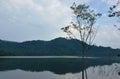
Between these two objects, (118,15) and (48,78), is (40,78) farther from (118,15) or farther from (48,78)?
(118,15)

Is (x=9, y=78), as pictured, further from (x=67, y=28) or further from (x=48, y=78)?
(x=67, y=28)

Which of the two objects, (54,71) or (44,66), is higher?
(44,66)

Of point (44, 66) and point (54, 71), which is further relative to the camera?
point (44, 66)

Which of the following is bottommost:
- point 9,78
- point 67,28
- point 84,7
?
point 9,78

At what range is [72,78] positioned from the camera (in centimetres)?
4181

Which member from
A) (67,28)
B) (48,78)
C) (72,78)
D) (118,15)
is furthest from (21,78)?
(118,15)

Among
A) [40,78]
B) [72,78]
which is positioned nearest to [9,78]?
[40,78]

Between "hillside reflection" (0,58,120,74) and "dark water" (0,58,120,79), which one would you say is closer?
"dark water" (0,58,120,79)

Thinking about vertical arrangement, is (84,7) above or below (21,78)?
above

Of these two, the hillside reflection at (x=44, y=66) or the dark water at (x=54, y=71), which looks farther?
the hillside reflection at (x=44, y=66)

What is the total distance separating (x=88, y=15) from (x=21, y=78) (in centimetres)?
1756

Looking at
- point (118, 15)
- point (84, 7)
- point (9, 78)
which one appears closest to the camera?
point (118, 15)

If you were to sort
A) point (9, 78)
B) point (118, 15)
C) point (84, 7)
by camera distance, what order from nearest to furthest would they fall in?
point (118, 15) → point (84, 7) → point (9, 78)

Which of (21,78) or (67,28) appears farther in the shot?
(21,78)
